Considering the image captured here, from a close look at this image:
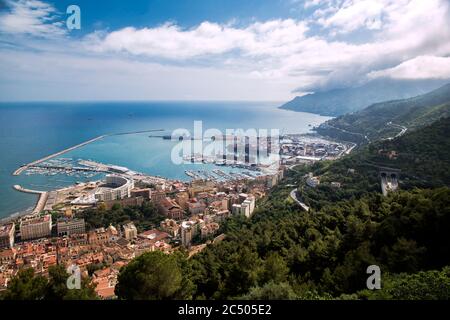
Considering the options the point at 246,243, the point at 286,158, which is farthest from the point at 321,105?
the point at 246,243

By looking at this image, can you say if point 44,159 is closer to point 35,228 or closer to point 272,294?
point 35,228

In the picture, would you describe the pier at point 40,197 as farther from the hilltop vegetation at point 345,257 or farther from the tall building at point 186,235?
the hilltop vegetation at point 345,257

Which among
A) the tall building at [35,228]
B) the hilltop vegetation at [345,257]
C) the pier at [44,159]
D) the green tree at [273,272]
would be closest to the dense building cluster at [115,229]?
the tall building at [35,228]

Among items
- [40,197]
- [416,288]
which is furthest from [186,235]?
[40,197]

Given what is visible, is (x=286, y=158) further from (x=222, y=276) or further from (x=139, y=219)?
(x=222, y=276)

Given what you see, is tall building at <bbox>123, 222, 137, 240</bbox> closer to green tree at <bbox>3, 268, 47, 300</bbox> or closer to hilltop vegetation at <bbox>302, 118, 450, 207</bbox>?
hilltop vegetation at <bbox>302, 118, 450, 207</bbox>
